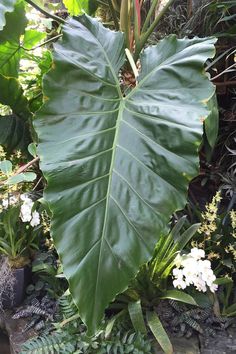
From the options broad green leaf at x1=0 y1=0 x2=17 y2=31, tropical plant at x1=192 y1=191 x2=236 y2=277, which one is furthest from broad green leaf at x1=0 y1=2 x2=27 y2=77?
tropical plant at x1=192 y1=191 x2=236 y2=277

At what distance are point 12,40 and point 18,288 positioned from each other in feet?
3.24

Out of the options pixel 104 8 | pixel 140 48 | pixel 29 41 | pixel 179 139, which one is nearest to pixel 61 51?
pixel 179 139

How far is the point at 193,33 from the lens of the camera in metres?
1.91

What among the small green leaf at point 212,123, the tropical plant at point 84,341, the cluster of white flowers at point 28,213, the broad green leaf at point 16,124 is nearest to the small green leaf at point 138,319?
the tropical plant at point 84,341

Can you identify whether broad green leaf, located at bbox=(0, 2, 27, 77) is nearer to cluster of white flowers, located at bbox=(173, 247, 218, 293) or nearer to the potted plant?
the potted plant

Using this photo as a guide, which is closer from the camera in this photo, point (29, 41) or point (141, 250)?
point (141, 250)

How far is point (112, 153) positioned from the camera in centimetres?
106

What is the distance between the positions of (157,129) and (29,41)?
1194 mm

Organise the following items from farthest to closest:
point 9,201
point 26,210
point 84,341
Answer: point 9,201 < point 26,210 < point 84,341

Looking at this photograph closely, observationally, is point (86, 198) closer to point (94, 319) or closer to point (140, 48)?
point (94, 319)

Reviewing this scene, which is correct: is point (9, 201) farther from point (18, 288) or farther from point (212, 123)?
point (212, 123)

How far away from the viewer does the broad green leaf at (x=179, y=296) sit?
1352mm

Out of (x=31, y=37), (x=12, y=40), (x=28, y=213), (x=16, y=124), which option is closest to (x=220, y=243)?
(x=28, y=213)

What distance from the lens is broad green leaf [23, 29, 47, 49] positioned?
6.57ft
